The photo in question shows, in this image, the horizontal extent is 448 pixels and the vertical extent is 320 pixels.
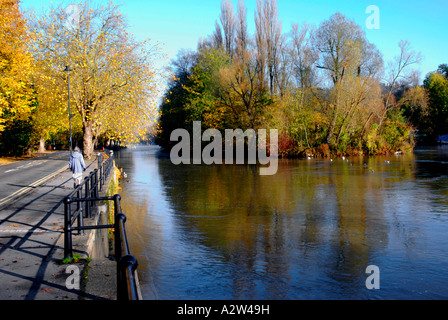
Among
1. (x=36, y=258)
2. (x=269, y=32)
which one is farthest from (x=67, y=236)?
(x=269, y=32)

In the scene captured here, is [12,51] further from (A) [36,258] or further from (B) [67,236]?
(B) [67,236]

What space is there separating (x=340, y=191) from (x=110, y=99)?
56.9ft

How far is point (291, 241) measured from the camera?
11219mm

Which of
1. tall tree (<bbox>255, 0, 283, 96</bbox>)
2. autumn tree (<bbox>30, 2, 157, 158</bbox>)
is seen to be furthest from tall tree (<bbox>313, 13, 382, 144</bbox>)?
autumn tree (<bbox>30, 2, 157, 158</bbox>)

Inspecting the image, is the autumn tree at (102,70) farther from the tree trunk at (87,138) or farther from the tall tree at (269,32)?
the tall tree at (269,32)

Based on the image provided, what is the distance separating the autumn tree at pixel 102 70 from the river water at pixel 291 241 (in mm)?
9222

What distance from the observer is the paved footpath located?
5398mm

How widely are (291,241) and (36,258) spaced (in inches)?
257

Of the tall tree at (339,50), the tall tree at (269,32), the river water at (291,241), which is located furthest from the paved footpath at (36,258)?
the tall tree at (269,32)

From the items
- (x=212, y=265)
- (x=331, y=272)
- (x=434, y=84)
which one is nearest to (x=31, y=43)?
(x=212, y=265)

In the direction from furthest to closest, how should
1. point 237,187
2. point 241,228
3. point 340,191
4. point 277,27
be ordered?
point 277,27 < point 237,187 < point 340,191 < point 241,228

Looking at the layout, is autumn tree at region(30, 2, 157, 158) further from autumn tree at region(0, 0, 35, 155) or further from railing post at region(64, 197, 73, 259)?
railing post at region(64, 197, 73, 259)
